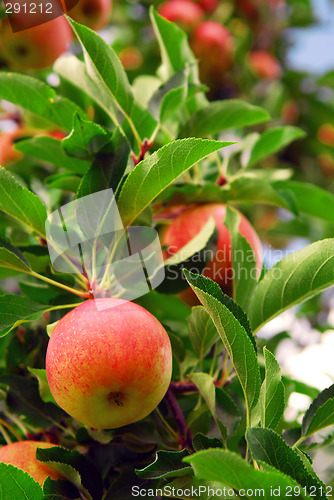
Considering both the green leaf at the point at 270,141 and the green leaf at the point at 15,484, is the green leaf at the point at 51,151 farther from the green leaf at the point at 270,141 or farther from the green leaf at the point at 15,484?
the green leaf at the point at 15,484

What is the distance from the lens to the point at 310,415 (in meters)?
0.73

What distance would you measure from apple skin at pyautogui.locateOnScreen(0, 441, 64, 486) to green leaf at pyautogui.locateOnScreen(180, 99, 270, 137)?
63 centimetres

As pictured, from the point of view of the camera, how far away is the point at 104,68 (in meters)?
0.84

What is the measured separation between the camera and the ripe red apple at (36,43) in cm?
129

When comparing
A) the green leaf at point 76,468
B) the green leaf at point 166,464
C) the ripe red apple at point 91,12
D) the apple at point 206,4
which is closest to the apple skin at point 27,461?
the green leaf at point 76,468

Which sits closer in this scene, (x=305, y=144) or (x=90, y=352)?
(x=90, y=352)

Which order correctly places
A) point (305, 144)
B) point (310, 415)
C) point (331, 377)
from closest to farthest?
point (310, 415) < point (331, 377) < point (305, 144)

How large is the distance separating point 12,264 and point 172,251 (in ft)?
0.98

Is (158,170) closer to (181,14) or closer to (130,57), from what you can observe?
(181,14)

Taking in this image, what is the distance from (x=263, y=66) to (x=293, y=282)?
5.96ft

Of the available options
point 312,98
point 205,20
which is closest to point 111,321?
point 205,20

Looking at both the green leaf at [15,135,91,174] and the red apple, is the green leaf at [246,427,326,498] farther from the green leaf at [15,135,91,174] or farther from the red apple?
the red apple

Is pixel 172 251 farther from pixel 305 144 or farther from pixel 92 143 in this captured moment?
pixel 305 144

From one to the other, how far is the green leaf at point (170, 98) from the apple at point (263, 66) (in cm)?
151
